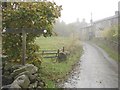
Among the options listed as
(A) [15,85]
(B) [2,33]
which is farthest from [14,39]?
(A) [15,85]

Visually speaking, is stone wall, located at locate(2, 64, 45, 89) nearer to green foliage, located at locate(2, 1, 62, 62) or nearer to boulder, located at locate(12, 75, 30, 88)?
boulder, located at locate(12, 75, 30, 88)

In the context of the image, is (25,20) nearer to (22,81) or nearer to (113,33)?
(22,81)

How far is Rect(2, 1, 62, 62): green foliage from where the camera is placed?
1220cm

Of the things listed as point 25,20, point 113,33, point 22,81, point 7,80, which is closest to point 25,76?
point 22,81

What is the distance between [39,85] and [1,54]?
340 cm

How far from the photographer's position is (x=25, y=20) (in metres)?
12.3

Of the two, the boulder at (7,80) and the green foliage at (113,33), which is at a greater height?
the green foliage at (113,33)

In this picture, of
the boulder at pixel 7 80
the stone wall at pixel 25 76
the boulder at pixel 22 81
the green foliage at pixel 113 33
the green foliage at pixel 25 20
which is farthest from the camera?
the green foliage at pixel 113 33

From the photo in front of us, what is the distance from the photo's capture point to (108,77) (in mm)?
14133

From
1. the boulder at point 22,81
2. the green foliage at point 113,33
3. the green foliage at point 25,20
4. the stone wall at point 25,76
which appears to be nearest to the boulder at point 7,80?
the stone wall at point 25,76

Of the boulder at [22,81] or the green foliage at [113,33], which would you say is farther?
the green foliage at [113,33]

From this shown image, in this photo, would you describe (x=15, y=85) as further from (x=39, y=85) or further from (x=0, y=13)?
(x=0, y=13)

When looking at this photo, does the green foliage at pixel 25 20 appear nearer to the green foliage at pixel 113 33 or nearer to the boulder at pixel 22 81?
the boulder at pixel 22 81

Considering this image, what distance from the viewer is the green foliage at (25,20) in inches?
480
